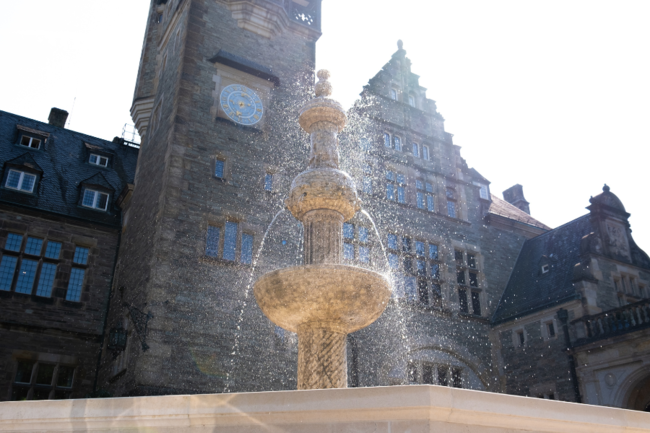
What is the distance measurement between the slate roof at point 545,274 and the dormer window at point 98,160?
14150 mm

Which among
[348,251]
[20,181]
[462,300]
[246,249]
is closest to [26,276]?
[20,181]

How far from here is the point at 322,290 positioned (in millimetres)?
6098

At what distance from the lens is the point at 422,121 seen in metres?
21.0

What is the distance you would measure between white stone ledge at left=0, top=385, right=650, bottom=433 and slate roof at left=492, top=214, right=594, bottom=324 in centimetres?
1298

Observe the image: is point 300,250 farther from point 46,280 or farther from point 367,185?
point 46,280

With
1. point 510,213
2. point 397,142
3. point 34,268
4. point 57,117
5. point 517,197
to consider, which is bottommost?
point 34,268

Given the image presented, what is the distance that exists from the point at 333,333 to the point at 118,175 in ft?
51.6

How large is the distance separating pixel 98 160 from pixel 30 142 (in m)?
2.19

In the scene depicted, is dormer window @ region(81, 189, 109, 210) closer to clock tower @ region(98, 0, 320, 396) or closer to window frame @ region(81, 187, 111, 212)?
window frame @ region(81, 187, 111, 212)

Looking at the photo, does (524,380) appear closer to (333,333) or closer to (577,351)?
(577,351)

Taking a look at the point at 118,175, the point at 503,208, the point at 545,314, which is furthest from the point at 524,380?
the point at 118,175

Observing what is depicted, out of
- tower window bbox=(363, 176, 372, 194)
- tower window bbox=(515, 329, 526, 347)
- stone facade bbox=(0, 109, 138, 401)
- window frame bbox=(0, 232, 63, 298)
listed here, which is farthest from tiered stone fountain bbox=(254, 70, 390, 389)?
tower window bbox=(515, 329, 526, 347)

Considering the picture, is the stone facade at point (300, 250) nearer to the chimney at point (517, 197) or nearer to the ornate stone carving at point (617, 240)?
the ornate stone carving at point (617, 240)

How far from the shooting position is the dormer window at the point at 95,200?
18.0 m
